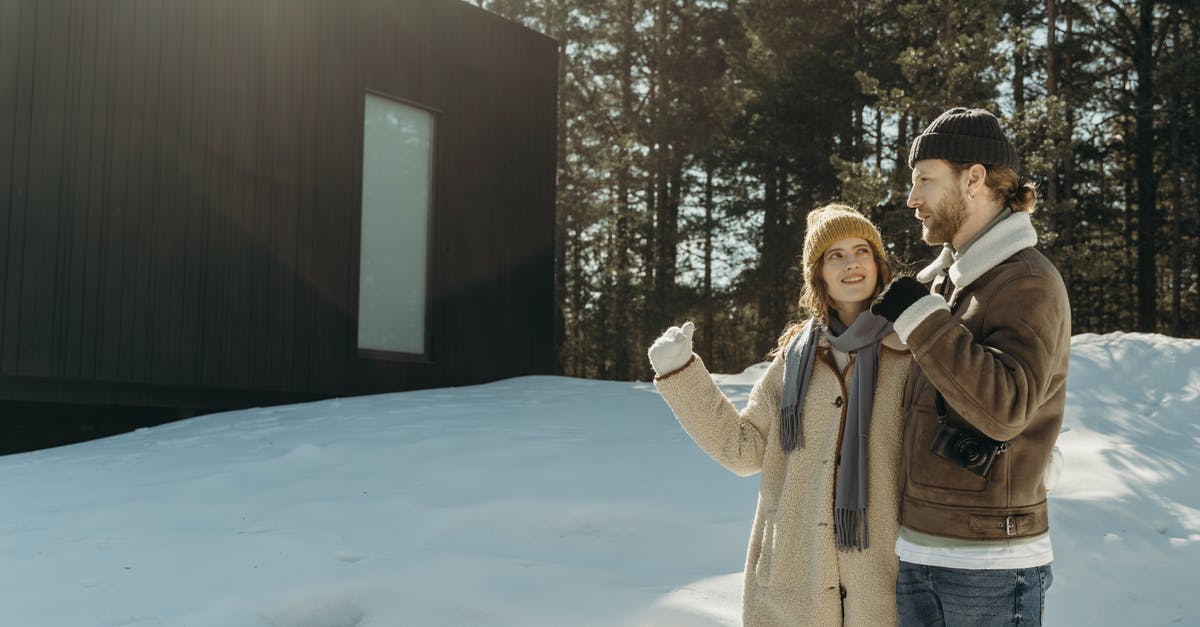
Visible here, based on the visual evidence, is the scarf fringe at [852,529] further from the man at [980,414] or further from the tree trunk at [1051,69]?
the tree trunk at [1051,69]

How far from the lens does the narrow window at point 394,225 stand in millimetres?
10758

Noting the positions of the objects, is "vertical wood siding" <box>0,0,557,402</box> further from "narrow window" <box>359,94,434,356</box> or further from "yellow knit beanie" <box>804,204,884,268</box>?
"yellow knit beanie" <box>804,204,884,268</box>

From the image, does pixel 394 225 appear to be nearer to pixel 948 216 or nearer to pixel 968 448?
pixel 948 216

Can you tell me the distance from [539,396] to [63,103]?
4.77m

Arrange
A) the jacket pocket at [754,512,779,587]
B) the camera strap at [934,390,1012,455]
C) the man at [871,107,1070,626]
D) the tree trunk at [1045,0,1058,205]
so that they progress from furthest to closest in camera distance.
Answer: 1. the tree trunk at [1045,0,1058,205]
2. the jacket pocket at [754,512,779,587]
3. the camera strap at [934,390,1012,455]
4. the man at [871,107,1070,626]

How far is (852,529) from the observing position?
2.52 meters

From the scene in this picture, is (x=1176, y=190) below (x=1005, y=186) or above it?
above

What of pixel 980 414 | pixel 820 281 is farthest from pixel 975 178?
pixel 980 414

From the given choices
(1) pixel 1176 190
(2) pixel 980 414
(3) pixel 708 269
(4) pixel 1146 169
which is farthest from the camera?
(3) pixel 708 269

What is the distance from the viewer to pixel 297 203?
10.1 m

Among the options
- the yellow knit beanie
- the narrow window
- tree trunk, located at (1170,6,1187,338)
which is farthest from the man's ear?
tree trunk, located at (1170,6,1187,338)

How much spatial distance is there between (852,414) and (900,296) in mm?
436

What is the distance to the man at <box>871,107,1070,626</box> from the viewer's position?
2164mm

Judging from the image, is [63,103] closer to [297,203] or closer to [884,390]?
[297,203]
